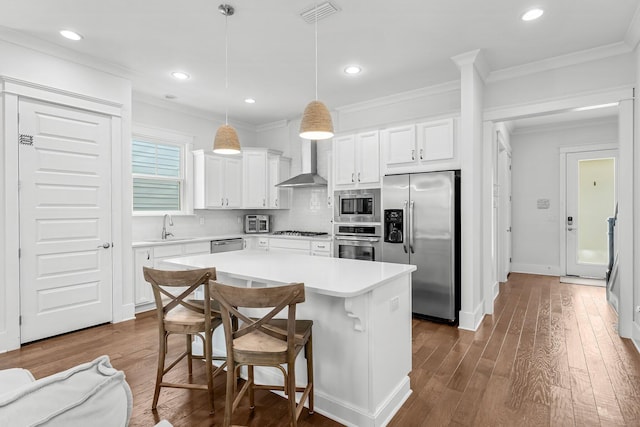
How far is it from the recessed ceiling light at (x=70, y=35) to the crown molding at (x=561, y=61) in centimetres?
429

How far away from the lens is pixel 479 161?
390cm

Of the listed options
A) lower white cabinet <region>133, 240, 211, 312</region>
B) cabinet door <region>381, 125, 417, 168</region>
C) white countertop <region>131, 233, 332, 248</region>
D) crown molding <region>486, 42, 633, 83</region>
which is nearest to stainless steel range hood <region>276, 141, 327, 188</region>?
white countertop <region>131, 233, 332, 248</region>

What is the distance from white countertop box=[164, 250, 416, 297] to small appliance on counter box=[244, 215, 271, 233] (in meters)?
3.07

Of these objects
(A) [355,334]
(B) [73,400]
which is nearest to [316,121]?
(A) [355,334]

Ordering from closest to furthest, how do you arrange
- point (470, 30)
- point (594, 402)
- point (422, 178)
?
1. point (594, 402)
2. point (470, 30)
3. point (422, 178)

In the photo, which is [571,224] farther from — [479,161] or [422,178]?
[422,178]

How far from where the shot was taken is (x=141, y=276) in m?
4.16

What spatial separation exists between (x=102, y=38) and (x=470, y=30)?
3407 mm

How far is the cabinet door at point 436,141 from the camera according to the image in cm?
381

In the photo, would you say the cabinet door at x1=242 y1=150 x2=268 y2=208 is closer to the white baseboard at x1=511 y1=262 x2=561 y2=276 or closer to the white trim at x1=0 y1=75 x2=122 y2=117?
the white trim at x1=0 y1=75 x2=122 y2=117

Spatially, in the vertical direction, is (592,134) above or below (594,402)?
above

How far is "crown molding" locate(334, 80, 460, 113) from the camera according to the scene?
14.0 feet

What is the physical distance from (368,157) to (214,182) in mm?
2513

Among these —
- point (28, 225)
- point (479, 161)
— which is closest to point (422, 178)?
point (479, 161)
